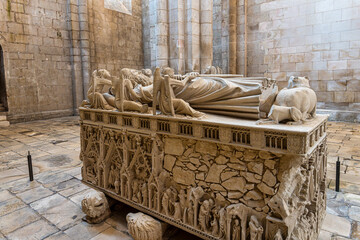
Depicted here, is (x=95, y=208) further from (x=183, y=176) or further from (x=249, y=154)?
(x=249, y=154)

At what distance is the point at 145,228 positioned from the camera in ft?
7.93

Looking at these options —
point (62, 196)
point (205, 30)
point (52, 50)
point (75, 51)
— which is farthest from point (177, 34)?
point (52, 50)

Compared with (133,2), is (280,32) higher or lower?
lower

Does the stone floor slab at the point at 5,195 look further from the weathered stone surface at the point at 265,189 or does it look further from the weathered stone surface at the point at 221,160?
the weathered stone surface at the point at 265,189

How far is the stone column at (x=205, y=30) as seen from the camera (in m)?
6.61

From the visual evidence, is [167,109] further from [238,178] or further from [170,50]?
[170,50]

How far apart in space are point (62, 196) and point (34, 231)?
824 mm

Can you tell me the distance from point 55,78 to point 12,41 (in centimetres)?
185

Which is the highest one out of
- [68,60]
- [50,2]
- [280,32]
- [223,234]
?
[50,2]

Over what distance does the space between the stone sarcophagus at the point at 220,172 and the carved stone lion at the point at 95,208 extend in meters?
0.17

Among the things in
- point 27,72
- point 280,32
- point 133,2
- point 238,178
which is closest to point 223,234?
point 238,178

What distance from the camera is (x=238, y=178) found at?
2072 millimetres

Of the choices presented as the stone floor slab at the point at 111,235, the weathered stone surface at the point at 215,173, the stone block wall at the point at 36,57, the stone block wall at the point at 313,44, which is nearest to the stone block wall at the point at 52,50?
the stone block wall at the point at 36,57

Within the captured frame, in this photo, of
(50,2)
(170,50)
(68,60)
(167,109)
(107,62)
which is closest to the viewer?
(167,109)
